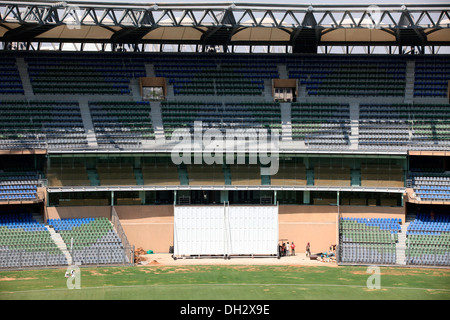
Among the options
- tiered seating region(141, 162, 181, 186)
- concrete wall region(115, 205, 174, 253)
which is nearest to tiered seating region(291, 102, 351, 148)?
tiered seating region(141, 162, 181, 186)

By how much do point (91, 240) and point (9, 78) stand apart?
16.3m

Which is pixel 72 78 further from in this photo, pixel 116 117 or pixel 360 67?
pixel 360 67

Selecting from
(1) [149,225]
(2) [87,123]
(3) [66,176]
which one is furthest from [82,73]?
(1) [149,225]

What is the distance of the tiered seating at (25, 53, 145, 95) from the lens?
52969 mm

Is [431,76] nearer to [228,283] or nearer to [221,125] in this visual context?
[221,125]

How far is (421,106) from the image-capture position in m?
52.8

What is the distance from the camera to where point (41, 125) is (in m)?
50.0

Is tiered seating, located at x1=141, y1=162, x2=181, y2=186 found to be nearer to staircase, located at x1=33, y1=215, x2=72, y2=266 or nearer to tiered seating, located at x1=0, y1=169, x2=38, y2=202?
staircase, located at x1=33, y1=215, x2=72, y2=266

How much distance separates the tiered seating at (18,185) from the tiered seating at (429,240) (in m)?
24.9

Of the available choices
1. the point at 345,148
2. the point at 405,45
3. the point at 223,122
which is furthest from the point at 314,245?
the point at 405,45

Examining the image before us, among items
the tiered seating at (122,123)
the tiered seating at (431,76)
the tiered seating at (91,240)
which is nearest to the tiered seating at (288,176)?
the tiered seating at (122,123)

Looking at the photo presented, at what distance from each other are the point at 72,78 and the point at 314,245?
22.2m

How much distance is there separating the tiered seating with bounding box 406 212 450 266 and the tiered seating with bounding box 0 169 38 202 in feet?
81.8

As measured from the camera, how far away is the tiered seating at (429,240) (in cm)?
4325
